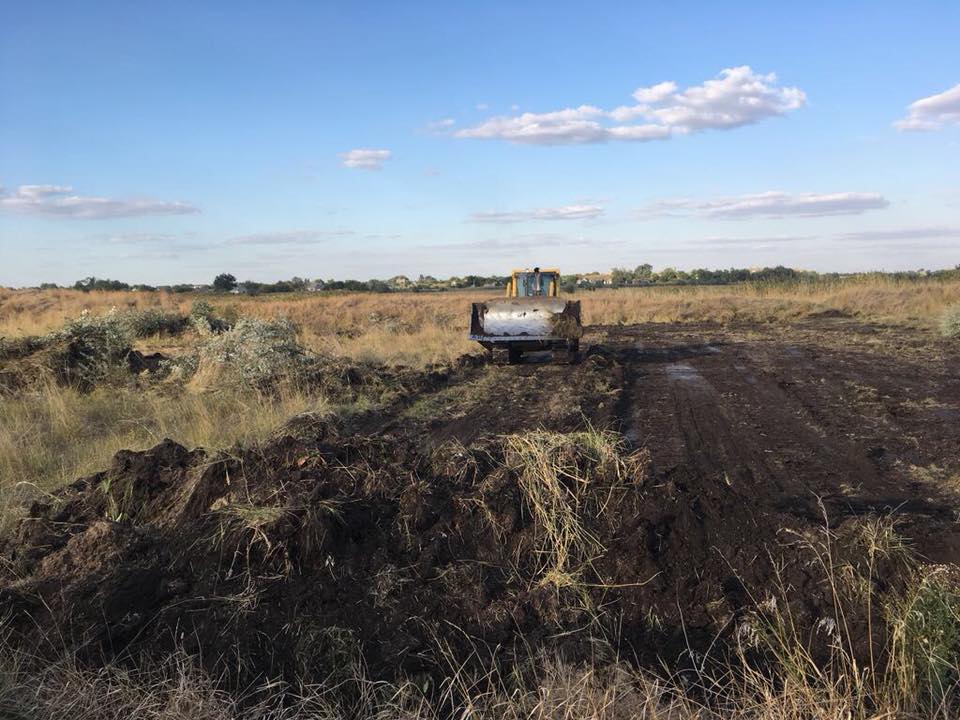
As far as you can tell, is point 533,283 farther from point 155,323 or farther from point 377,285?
point 377,285

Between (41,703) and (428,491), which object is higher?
(428,491)

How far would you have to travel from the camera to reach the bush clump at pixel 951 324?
2055cm

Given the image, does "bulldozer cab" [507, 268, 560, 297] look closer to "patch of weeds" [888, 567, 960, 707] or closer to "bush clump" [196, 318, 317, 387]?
"bush clump" [196, 318, 317, 387]

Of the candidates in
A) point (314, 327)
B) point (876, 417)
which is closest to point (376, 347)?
point (314, 327)

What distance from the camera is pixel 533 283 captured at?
60.8 ft

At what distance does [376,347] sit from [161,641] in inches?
645

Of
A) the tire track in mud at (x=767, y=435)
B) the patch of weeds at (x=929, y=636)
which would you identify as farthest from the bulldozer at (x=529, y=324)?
the patch of weeds at (x=929, y=636)

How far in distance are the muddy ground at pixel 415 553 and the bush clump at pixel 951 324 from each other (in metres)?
15.6

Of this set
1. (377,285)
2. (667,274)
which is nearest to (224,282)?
(377,285)

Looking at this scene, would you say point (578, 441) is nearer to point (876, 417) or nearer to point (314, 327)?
point (876, 417)

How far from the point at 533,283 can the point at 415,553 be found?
564 inches

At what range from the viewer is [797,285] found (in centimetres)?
4259

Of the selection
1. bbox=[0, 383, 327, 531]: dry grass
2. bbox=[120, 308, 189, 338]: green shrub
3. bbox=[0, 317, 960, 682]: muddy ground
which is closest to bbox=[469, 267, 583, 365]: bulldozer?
bbox=[0, 383, 327, 531]: dry grass

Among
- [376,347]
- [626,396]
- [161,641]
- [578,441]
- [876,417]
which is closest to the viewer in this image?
[161,641]
